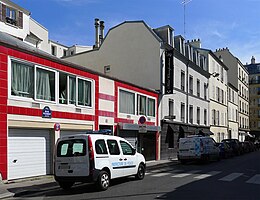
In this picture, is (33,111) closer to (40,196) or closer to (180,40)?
(40,196)

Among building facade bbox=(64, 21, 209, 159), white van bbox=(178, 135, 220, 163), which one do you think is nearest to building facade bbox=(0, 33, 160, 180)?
white van bbox=(178, 135, 220, 163)

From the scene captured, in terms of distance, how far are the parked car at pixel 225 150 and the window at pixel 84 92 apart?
1456cm

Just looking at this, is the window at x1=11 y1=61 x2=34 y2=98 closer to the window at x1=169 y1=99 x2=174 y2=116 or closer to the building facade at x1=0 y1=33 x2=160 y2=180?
the building facade at x1=0 y1=33 x2=160 y2=180

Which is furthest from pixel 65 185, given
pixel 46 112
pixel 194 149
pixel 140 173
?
pixel 194 149

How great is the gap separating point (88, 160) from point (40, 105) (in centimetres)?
467

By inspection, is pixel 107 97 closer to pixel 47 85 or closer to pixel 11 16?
pixel 47 85

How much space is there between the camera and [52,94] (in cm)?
1552

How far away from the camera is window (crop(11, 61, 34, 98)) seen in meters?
13.5

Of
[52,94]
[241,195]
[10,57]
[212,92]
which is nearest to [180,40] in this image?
[212,92]

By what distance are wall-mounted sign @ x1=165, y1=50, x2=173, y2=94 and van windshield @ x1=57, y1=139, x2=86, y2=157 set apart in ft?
54.3

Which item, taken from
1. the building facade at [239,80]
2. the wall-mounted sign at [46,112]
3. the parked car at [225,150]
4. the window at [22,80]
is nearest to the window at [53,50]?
the parked car at [225,150]

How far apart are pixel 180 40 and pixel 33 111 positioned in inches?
815

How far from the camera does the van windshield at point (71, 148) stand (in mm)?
11203

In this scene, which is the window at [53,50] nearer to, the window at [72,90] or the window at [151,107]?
the window at [151,107]
